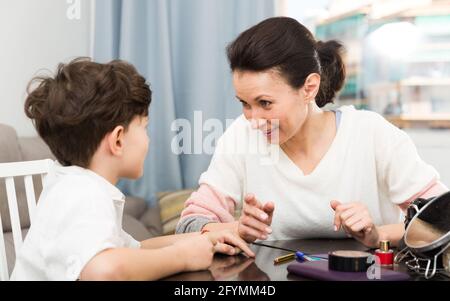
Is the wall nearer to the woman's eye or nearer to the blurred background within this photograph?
the blurred background

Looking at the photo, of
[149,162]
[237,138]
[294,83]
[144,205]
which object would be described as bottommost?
[144,205]

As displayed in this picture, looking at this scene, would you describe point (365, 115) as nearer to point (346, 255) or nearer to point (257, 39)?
point (257, 39)

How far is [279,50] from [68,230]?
77cm

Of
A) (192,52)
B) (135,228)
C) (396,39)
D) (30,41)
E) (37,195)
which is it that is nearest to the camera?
(37,195)

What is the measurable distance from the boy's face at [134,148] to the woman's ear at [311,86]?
1.85ft

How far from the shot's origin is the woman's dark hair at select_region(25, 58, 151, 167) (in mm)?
1150

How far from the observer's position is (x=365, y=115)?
1749 mm

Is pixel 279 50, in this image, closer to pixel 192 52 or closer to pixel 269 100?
pixel 269 100

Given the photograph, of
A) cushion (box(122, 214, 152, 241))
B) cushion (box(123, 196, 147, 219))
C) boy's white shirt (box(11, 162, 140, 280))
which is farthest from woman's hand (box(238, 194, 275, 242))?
cushion (box(123, 196, 147, 219))

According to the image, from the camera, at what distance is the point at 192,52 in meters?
3.20

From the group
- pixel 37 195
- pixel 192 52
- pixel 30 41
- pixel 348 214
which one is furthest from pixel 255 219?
pixel 30 41

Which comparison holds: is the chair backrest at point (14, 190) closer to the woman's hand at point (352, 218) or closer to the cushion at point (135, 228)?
the woman's hand at point (352, 218)

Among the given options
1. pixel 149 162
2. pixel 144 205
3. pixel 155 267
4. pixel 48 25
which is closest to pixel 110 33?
pixel 48 25
